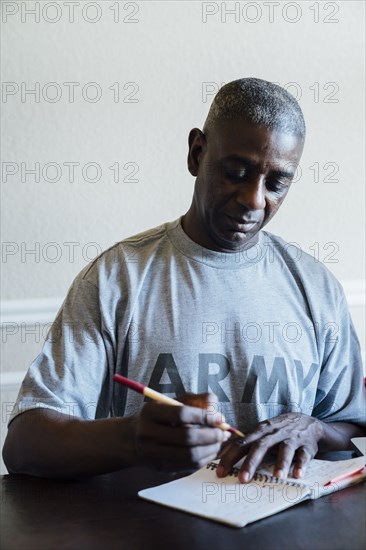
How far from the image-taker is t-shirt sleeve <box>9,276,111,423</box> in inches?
62.2

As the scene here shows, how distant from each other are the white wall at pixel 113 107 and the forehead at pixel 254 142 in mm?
711

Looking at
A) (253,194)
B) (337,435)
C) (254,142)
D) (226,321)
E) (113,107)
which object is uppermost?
(113,107)

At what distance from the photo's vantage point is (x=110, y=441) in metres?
1.39

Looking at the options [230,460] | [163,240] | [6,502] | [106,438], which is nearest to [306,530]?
[230,460]

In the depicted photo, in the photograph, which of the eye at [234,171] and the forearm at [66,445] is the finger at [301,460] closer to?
the forearm at [66,445]

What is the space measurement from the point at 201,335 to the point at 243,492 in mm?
430

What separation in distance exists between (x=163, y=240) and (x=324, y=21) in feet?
3.73

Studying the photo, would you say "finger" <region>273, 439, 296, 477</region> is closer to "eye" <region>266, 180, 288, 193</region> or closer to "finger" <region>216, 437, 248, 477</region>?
"finger" <region>216, 437, 248, 477</region>

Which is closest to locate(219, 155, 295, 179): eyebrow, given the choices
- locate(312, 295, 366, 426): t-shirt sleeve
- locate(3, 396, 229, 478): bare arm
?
locate(312, 295, 366, 426): t-shirt sleeve

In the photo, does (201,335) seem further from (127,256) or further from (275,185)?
(275,185)

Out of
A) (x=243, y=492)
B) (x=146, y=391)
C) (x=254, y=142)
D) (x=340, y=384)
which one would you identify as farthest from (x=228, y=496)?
(x=254, y=142)

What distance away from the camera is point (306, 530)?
125 cm

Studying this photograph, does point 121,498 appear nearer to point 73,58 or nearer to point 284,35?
point 73,58

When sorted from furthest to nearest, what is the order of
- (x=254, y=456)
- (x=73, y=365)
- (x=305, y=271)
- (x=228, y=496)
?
(x=305, y=271) < (x=73, y=365) < (x=254, y=456) < (x=228, y=496)
